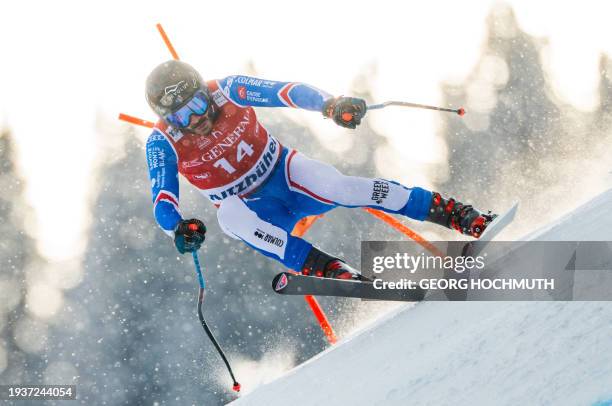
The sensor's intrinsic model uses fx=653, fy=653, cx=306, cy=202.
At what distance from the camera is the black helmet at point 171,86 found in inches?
169

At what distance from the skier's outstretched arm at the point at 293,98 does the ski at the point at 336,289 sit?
98 centimetres

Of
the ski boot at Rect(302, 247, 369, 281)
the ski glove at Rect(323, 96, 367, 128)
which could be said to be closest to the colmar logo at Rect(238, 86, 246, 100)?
the ski glove at Rect(323, 96, 367, 128)

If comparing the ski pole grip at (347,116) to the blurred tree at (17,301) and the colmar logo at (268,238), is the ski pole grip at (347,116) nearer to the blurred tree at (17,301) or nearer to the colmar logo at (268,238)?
the colmar logo at (268,238)

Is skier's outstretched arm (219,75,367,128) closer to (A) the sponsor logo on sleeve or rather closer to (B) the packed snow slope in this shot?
(A) the sponsor logo on sleeve

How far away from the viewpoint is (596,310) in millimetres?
1729

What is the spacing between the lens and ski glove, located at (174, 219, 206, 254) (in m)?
3.84

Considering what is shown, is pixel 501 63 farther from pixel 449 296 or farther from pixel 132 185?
pixel 449 296

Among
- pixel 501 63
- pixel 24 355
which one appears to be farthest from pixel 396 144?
pixel 24 355

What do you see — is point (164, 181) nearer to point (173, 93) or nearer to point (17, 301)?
point (173, 93)

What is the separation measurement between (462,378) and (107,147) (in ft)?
71.8

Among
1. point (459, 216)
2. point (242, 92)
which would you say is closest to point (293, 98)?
point (242, 92)

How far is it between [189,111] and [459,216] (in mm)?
1873

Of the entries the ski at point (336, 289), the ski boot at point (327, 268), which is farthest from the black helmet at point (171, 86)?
the ski at point (336, 289)

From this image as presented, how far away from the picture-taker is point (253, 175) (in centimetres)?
450
